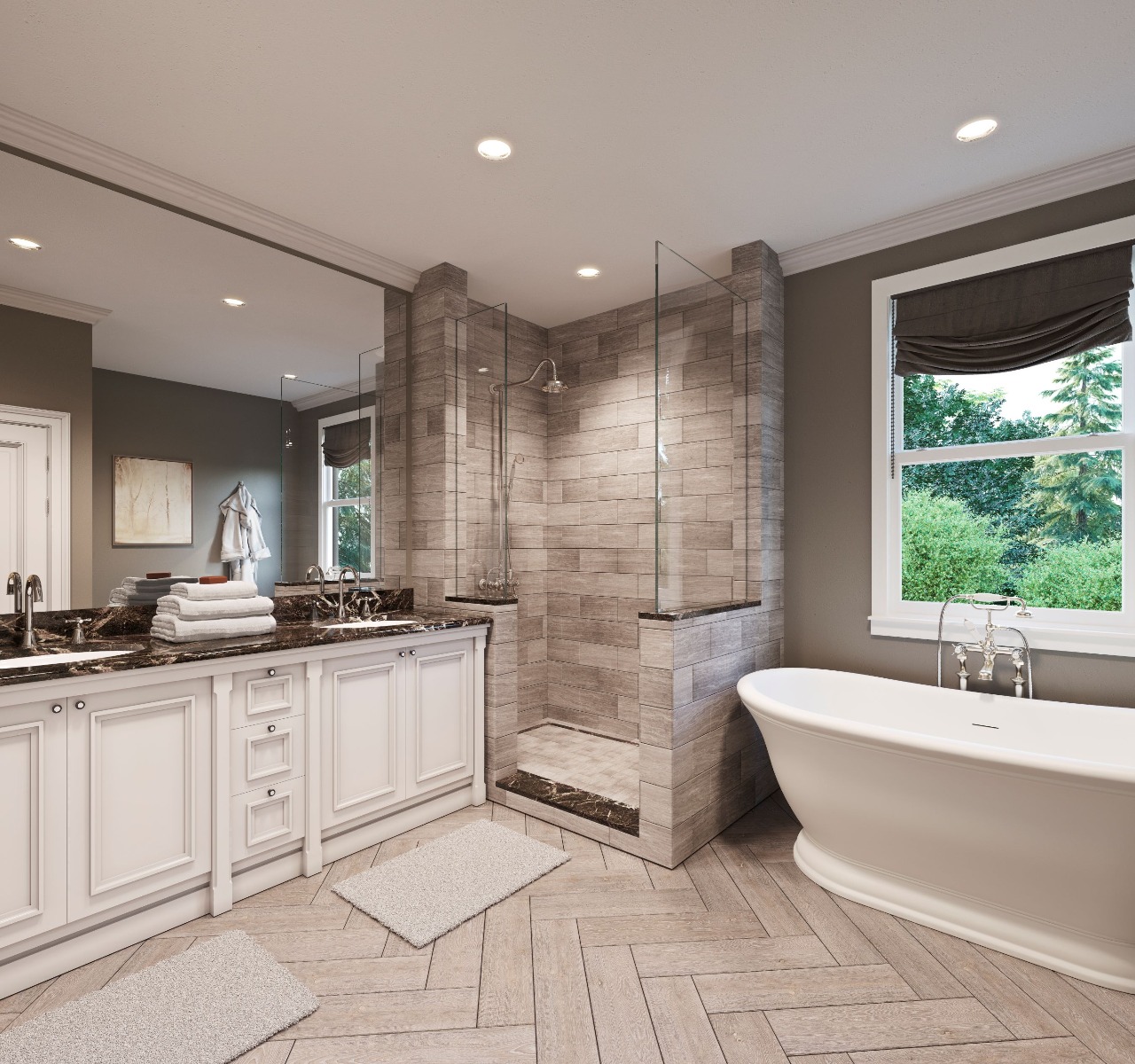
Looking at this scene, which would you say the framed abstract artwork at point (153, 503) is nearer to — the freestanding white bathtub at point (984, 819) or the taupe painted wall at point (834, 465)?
the freestanding white bathtub at point (984, 819)

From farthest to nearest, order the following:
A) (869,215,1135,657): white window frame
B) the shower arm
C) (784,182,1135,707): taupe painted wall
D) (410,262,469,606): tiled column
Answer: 1. the shower arm
2. (410,262,469,606): tiled column
3. (784,182,1135,707): taupe painted wall
4. (869,215,1135,657): white window frame

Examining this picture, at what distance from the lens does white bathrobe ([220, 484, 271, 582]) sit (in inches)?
109

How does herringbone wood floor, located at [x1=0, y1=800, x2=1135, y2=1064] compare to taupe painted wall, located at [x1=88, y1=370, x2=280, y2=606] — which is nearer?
herringbone wood floor, located at [x1=0, y1=800, x2=1135, y2=1064]

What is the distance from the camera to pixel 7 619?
7.28 feet

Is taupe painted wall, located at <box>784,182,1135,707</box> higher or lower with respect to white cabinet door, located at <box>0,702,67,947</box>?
higher

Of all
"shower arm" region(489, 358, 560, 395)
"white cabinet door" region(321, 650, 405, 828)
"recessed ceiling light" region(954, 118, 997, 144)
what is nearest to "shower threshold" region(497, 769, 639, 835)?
"white cabinet door" region(321, 650, 405, 828)

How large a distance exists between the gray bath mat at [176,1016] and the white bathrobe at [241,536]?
1.40 metres

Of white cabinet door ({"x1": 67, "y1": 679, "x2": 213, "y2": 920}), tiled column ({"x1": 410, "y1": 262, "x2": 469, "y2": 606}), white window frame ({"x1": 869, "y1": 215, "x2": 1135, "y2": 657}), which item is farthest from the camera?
tiled column ({"x1": 410, "y1": 262, "x2": 469, "y2": 606})

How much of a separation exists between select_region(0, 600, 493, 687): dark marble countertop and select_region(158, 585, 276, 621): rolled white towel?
0.33 ft

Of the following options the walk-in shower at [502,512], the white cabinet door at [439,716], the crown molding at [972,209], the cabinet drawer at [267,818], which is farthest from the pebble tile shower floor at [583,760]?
the crown molding at [972,209]

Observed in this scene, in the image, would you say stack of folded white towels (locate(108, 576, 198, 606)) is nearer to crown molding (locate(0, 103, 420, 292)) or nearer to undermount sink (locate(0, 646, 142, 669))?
undermount sink (locate(0, 646, 142, 669))

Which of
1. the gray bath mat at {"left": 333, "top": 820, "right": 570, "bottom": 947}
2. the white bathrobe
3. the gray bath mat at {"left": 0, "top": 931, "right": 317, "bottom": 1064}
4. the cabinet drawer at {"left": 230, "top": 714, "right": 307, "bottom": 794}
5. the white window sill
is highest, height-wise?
the white bathrobe

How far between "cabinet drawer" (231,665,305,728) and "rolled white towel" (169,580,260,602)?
15.6 inches

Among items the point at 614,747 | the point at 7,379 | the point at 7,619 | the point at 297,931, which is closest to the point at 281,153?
the point at 7,379
